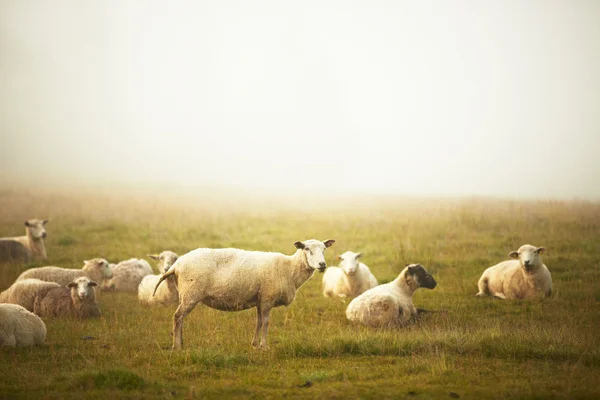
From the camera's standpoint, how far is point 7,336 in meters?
9.66

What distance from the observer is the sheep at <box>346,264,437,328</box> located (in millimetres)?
11914

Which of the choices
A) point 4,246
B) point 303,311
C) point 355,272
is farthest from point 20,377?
point 4,246

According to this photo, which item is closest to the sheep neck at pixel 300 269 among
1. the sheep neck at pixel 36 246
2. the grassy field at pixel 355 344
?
the grassy field at pixel 355 344

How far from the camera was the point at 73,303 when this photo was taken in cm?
1290

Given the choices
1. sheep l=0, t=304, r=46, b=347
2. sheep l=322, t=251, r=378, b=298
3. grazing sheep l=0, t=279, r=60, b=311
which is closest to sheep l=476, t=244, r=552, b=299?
sheep l=322, t=251, r=378, b=298

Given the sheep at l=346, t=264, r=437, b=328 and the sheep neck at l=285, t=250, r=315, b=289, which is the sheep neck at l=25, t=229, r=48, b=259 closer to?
the sheep at l=346, t=264, r=437, b=328

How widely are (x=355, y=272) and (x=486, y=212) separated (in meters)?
18.3

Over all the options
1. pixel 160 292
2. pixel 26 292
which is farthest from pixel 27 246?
pixel 160 292

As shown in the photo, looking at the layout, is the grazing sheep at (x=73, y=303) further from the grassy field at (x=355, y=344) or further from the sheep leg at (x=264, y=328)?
the sheep leg at (x=264, y=328)

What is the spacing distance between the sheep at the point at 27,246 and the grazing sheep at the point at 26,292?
6984 millimetres

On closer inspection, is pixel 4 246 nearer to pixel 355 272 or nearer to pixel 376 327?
pixel 355 272

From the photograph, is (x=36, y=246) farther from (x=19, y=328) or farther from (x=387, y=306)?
(x=387, y=306)

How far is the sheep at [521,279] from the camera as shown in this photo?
14.7 meters

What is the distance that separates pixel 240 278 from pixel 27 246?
44.8 feet
